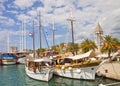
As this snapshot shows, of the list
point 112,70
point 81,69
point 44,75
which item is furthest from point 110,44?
point 44,75

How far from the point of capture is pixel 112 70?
38188 mm

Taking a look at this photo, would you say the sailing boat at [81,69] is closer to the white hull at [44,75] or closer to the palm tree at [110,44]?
the white hull at [44,75]

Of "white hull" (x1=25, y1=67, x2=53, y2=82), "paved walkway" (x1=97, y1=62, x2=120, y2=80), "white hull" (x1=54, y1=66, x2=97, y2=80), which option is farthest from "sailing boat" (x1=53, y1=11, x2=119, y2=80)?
"white hull" (x1=25, y1=67, x2=53, y2=82)

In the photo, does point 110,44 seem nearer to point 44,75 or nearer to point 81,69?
point 81,69

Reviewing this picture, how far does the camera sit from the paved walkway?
3672 cm

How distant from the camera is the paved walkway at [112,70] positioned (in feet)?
120

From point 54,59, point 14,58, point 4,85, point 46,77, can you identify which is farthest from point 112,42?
point 14,58

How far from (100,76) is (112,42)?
26125mm

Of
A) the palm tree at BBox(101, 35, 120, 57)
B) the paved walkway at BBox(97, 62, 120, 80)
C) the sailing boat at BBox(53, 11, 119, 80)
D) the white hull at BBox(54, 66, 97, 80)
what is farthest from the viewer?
the palm tree at BBox(101, 35, 120, 57)

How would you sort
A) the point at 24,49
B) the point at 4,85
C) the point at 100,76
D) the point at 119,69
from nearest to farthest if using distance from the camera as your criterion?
1. the point at 119,69
2. the point at 4,85
3. the point at 100,76
4. the point at 24,49

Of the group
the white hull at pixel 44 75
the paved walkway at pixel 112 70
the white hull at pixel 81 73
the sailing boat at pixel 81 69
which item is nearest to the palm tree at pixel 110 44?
the sailing boat at pixel 81 69

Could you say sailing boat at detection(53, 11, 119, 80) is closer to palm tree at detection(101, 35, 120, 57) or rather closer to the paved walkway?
the paved walkway

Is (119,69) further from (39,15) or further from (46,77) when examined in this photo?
(39,15)

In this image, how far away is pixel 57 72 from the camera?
46938 millimetres
